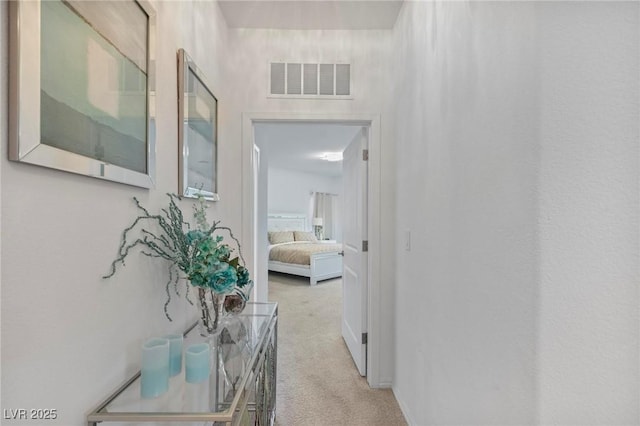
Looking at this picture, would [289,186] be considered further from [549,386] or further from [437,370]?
[549,386]

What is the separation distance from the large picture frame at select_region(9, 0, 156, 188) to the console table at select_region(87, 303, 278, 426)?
25.5 inches

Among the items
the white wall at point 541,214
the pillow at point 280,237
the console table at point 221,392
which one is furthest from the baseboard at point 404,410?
the pillow at point 280,237

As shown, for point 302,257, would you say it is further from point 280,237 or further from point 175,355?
point 175,355

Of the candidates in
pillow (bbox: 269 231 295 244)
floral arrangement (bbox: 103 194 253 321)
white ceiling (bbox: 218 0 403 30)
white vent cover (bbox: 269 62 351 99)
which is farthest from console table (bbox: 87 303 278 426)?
pillow (bbox: 269 231 295 244)

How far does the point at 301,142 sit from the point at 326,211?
13.4ft

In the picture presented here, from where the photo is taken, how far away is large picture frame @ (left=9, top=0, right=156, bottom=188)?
1.97 ft

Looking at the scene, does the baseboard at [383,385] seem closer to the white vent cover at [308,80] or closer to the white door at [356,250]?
the white door at [356,250]

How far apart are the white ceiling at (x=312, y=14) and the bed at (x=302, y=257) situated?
161 inches

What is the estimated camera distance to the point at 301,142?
4801 mm

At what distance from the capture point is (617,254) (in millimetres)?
660

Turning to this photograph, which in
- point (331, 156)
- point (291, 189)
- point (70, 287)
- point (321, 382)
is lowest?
point (321, 382)

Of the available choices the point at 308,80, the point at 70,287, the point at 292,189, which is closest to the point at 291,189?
the point at 292,189

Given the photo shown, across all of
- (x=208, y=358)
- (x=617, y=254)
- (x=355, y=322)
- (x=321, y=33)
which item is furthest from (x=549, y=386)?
(x=321, y=33)

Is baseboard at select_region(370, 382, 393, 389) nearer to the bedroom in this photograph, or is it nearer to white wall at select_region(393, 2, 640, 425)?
white wall at select_region(393, 2, 640, 425)
